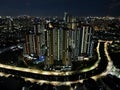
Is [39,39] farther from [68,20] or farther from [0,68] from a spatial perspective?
[68,20]

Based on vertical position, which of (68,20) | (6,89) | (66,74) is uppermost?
(68,20)

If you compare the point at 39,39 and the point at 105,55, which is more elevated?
the point at 39,39

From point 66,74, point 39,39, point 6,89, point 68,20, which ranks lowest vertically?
point 66,74

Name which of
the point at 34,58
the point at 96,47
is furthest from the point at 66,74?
the point at 96,47

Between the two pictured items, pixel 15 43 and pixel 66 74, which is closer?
pixel 66 74

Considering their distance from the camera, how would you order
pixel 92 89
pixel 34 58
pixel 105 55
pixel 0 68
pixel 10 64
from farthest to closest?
pixel 105 55, pixel 34 58, pixel 10 64, pixel 0 68, pixel 92 89

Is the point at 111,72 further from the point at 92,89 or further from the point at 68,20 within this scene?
the point at 68,20

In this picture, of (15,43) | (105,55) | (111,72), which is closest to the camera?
(111,72)

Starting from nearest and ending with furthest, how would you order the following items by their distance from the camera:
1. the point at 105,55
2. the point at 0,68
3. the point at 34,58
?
1. the point at 0,68
2. the point at 34,58
3. the point at 105,55

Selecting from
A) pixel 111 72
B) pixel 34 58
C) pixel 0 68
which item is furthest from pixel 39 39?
pixel 111 72
